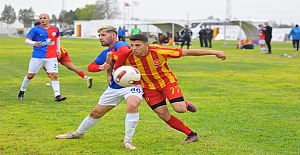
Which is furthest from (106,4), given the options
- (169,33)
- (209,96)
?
(209,96)

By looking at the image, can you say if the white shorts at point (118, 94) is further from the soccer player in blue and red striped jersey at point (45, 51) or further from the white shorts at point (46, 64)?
the white shorts at point (46, 64)

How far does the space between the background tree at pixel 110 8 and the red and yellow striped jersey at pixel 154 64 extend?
117444 millimetres

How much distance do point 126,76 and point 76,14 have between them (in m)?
137

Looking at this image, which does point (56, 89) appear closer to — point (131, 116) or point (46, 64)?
point (46, 64)

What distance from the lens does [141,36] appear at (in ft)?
21.4

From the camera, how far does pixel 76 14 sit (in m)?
141

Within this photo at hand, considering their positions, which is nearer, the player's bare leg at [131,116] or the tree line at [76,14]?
the player's bare leg at [131,116]

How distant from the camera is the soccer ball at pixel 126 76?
21.1 feet

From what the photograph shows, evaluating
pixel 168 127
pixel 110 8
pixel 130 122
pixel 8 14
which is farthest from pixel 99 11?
pixel 130 122

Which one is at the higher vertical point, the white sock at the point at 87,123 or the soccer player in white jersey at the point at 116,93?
the soccer player in white jersey at the point at 116,93

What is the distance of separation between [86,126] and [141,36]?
5.00 feet

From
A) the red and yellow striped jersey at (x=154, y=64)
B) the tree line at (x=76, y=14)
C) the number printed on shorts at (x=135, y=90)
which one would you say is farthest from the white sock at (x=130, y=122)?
the tree line at (x=76, y=14)

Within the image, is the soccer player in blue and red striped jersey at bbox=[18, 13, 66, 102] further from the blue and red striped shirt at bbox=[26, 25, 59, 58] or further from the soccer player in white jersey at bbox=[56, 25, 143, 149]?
the soccer player in white jersey at bbox=[56, 25, 143, 149]

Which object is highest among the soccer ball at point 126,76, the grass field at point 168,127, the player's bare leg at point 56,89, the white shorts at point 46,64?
the soccer ball at point 126,76
